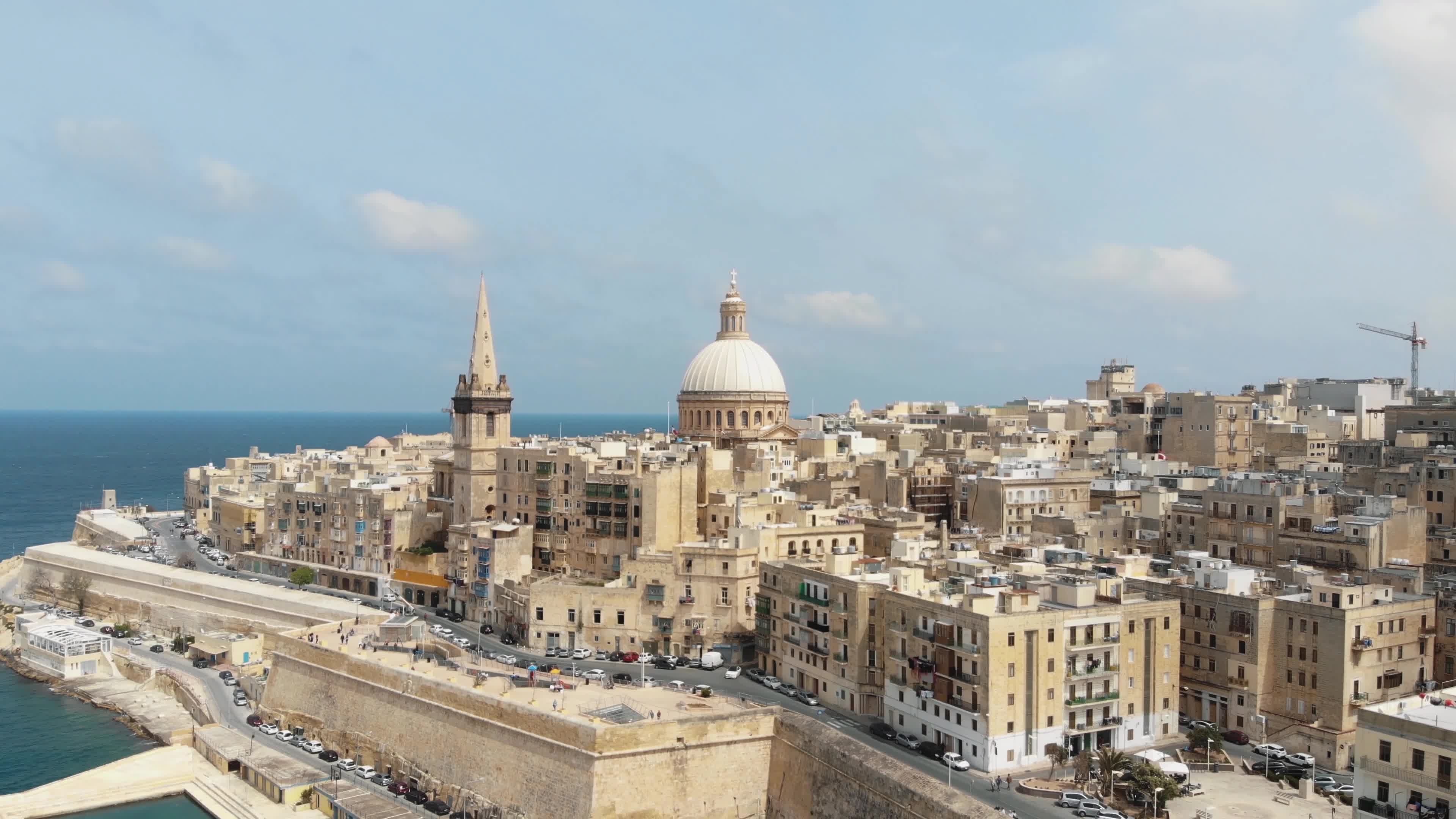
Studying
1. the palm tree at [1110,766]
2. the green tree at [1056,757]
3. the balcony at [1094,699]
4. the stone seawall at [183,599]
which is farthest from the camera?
the stone seawall at [183,599]

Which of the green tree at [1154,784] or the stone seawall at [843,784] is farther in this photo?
the green tree at [1154,784]

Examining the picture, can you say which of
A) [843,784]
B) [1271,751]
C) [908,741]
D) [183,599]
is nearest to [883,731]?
[908,741]

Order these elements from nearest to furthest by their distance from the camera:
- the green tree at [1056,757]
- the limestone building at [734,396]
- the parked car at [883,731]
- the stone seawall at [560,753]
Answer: the stone seawall at [560,753], the green tree at [1056,757], the parked car at [883,731], the limestone building at [734,396]

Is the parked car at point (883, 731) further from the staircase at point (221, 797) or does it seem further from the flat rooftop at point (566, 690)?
the staircase at point (221, 797)

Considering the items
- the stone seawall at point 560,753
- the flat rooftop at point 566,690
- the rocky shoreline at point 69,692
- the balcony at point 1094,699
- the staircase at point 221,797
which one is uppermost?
the balcony at point 1094,699

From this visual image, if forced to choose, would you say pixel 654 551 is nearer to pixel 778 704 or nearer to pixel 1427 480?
pixel 778 704

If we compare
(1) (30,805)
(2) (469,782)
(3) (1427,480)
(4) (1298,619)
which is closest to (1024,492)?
(3) (1427,480)

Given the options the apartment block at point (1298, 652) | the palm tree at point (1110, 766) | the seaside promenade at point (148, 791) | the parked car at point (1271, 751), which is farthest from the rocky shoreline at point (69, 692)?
the parked car at point (1271, 751)
